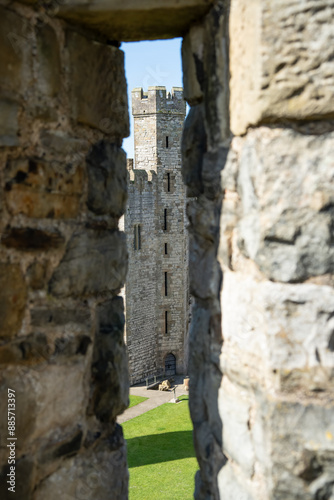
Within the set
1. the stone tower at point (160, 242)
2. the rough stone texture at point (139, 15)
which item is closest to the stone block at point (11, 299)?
the rough stone texture at point (139, 15)

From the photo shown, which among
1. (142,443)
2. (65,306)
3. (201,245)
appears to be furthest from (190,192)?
(142,443)

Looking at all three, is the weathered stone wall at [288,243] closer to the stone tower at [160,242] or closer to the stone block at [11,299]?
the stone block at [11,299]

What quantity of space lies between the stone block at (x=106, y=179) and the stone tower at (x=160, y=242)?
64.3ft

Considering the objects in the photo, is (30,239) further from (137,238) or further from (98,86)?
(137,238)

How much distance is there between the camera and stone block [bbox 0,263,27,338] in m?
1.69

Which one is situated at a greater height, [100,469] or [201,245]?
[201,245]

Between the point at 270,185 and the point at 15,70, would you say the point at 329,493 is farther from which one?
the point at 15,70

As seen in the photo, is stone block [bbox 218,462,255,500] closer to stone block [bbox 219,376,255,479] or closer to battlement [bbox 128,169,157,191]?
stone block [bbox 219,376,255,479]

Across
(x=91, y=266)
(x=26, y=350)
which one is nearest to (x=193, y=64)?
(x=91, y=266)

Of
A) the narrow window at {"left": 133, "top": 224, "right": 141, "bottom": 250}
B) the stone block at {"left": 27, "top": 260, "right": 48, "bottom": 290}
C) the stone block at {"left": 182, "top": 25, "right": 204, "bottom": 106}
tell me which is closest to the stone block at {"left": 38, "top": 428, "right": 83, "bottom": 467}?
the stone block at {"left": 27, "top": 260, "right": 48, "bottom": 290}

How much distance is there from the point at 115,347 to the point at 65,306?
26 centimetres

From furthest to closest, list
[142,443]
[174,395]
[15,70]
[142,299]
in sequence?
[142,299] → [174,395] → [142,443] → [15,70]

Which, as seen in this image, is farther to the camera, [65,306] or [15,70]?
[65,306]

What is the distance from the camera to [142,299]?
2214 cm
